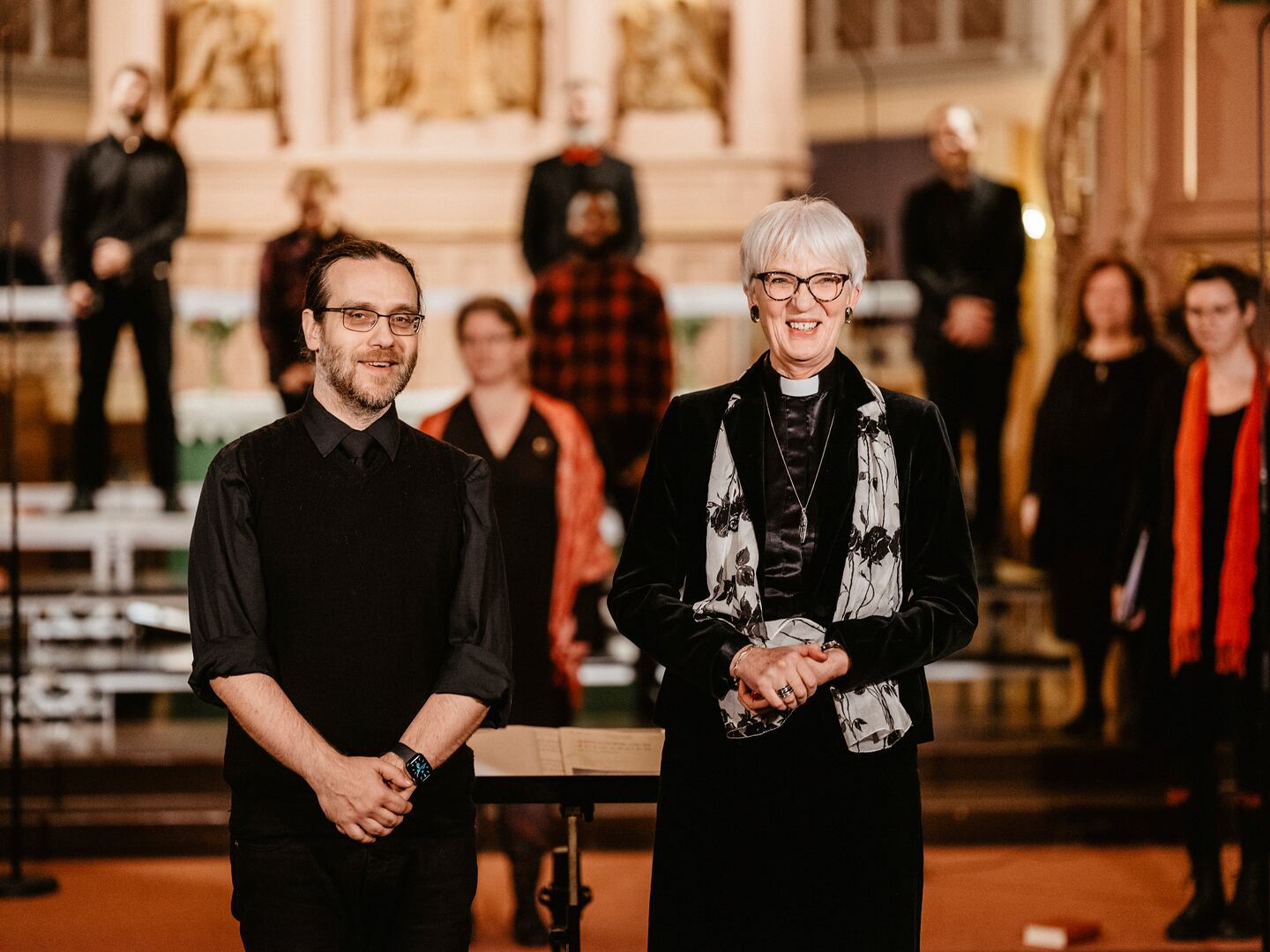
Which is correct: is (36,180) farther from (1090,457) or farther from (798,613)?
(798,613)

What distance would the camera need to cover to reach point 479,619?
224cm

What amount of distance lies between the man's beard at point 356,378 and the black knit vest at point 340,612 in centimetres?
8

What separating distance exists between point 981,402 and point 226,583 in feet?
14.6

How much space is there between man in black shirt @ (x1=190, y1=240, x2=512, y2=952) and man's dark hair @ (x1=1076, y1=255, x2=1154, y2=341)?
11.0 feet

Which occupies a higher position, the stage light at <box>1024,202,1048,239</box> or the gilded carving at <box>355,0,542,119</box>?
the gilded carving at <box>355,0,542,119</box>

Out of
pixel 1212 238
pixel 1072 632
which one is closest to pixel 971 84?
pixel 1212 238

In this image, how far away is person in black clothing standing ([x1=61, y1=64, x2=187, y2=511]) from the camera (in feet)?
21.0

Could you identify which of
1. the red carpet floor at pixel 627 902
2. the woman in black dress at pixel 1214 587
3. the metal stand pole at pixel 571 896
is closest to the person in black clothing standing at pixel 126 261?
the red carpet floor at pixel 627 902

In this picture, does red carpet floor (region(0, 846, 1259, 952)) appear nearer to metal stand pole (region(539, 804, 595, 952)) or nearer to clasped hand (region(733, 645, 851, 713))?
metal stand pole (region(539, 804, 595, 952))

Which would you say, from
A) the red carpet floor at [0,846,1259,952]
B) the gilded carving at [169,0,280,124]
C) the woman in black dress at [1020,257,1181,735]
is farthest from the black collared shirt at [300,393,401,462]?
the gilded carving at [169,0,280,124]

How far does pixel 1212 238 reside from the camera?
247 inches

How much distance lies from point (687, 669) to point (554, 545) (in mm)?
2028

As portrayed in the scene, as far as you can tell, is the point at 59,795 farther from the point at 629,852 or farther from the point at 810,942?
the point at 810,942

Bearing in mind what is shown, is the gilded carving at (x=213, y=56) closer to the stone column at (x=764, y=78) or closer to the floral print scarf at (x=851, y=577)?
the stone column at (x=764, y=78)
